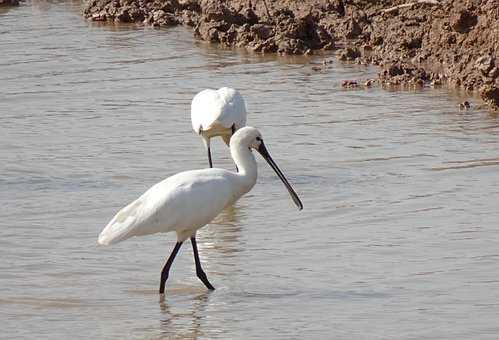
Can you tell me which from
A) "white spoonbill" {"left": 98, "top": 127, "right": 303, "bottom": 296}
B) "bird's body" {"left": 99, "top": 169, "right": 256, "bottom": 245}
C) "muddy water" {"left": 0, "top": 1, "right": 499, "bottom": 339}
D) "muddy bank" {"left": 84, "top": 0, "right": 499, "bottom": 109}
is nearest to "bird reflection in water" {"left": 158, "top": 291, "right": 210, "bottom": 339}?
"muddy water" {"left": 0, "top": 1, "right": 499, "bottom": 339}

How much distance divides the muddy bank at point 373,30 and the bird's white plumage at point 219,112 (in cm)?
277

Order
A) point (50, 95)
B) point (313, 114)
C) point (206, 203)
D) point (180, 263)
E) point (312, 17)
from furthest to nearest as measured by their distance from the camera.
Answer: point (312, 17) < point (50, 95) < point (313, 114) < point (180, 263) < point (206, 203)

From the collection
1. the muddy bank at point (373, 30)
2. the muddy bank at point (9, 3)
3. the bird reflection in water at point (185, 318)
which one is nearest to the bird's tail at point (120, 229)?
the bird reflection in water at point (185, 318)

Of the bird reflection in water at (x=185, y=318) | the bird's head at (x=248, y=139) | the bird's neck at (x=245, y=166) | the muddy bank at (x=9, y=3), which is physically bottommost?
the muddy bank at (x=9, y=3)

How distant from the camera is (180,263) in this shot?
8.66 meters

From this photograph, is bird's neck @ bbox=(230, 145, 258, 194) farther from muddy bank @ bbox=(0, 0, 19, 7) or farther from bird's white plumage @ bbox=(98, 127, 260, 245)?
muddy bank @ bbox=(0, 0, 19, 7)

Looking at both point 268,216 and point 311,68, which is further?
point 311,68

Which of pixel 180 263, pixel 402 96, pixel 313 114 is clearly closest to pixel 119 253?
pixel 180 263

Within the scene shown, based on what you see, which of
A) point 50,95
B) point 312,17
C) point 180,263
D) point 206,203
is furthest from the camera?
point 312,17

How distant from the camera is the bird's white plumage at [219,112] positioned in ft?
36.0

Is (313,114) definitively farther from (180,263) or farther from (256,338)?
(256,338)

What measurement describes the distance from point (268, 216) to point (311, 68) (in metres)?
6.15

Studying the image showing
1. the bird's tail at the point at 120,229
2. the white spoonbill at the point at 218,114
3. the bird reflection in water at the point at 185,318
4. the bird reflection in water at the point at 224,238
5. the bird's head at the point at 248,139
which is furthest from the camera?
the white spoonbill at the point at 218,114

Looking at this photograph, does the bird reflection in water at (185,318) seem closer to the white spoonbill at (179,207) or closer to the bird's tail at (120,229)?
the white spoonbill at (179,207)
